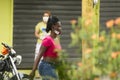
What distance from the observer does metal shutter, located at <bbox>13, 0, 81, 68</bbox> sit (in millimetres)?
17828

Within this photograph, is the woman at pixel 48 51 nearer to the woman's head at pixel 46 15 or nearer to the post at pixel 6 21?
the woman's head at pixel 46 15

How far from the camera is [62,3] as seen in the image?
59.2 ft

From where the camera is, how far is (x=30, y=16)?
18.0 m

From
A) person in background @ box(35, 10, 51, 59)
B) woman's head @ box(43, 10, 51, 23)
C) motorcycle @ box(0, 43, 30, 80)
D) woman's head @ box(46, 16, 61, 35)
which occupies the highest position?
woman's head @ box(46, 16, 61, 35)

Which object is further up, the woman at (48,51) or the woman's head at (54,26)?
the woman's head at (54,26)

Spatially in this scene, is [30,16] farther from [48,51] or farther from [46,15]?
[48,51]

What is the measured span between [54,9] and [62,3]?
1.01 feet

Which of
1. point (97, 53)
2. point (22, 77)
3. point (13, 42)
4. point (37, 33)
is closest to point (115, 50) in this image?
point (97, 53)

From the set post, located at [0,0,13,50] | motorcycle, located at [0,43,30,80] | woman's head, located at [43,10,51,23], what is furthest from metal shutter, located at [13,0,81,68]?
motorcycle, located at [0,43,30,80]

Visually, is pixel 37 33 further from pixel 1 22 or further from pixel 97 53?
pixel 97 53

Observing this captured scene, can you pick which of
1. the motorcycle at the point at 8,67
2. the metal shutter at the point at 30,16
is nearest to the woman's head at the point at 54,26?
the motorcycle at the point at 8,67

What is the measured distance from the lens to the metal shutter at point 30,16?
58.5 feet

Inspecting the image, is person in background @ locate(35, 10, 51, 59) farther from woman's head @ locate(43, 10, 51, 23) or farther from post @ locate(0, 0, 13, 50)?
post @ locate(0, 0, 13, 50)

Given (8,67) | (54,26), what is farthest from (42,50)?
(8,67)
